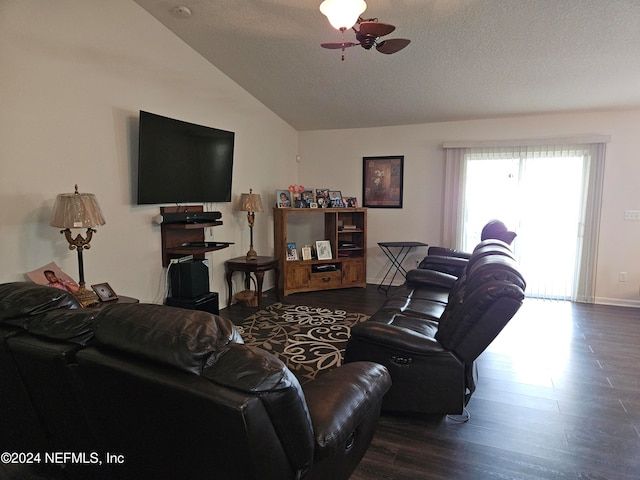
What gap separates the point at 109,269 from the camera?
3.23 meters

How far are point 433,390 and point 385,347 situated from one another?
0.37m

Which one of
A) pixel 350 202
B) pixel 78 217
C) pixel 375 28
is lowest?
pixel 78 217

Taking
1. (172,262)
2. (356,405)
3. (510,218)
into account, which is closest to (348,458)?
(356,405)

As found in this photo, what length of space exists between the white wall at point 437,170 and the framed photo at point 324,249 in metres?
0.76

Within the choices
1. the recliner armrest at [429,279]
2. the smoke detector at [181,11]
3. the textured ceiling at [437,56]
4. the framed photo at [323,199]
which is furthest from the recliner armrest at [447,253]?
the smoke detector at [181,11]

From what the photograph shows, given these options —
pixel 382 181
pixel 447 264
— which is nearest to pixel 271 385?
pixel 447 264

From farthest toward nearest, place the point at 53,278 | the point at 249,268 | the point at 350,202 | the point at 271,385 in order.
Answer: the point at 350,202 → the point at 249,268 → the point at 53,278 → the point at 271,385

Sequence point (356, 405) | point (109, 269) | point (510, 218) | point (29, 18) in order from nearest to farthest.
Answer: point (356, 405) → point (29, 18) → point (109, 269) → point (510, 218)

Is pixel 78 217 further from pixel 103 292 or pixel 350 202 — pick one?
pixel 350 202

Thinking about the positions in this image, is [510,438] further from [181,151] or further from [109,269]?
[181,151]

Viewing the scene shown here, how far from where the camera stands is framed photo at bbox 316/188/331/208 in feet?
18.6

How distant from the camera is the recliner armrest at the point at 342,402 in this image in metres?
1.29

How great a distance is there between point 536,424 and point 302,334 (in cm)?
207

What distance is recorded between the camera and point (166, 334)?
3.57 ft
